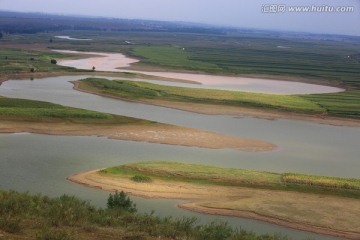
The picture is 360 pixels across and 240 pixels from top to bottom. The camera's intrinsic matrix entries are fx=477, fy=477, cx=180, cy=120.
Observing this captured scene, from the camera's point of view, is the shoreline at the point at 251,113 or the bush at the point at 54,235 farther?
the shoreline at the point at 251,113

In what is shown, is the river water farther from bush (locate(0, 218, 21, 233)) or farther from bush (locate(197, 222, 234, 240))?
bush (locate(0, 218, 21, 233))

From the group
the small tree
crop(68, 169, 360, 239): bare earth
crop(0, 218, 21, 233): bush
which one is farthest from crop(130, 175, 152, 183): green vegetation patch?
crop(0, 218, 21, 233): bush

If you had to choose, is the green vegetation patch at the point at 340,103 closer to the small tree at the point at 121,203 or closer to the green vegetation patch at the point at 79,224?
the green vegetation patch at the point at 79,224

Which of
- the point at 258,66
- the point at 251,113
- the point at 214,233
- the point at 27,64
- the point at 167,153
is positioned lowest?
the point at 167,153

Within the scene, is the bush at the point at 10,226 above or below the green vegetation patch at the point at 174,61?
below

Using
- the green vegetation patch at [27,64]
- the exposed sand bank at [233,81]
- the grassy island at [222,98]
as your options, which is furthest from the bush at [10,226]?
the exposed sand bank at [233,81]

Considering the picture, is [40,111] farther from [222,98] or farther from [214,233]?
[214,233]

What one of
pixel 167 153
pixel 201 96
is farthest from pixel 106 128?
pixel 201 96
